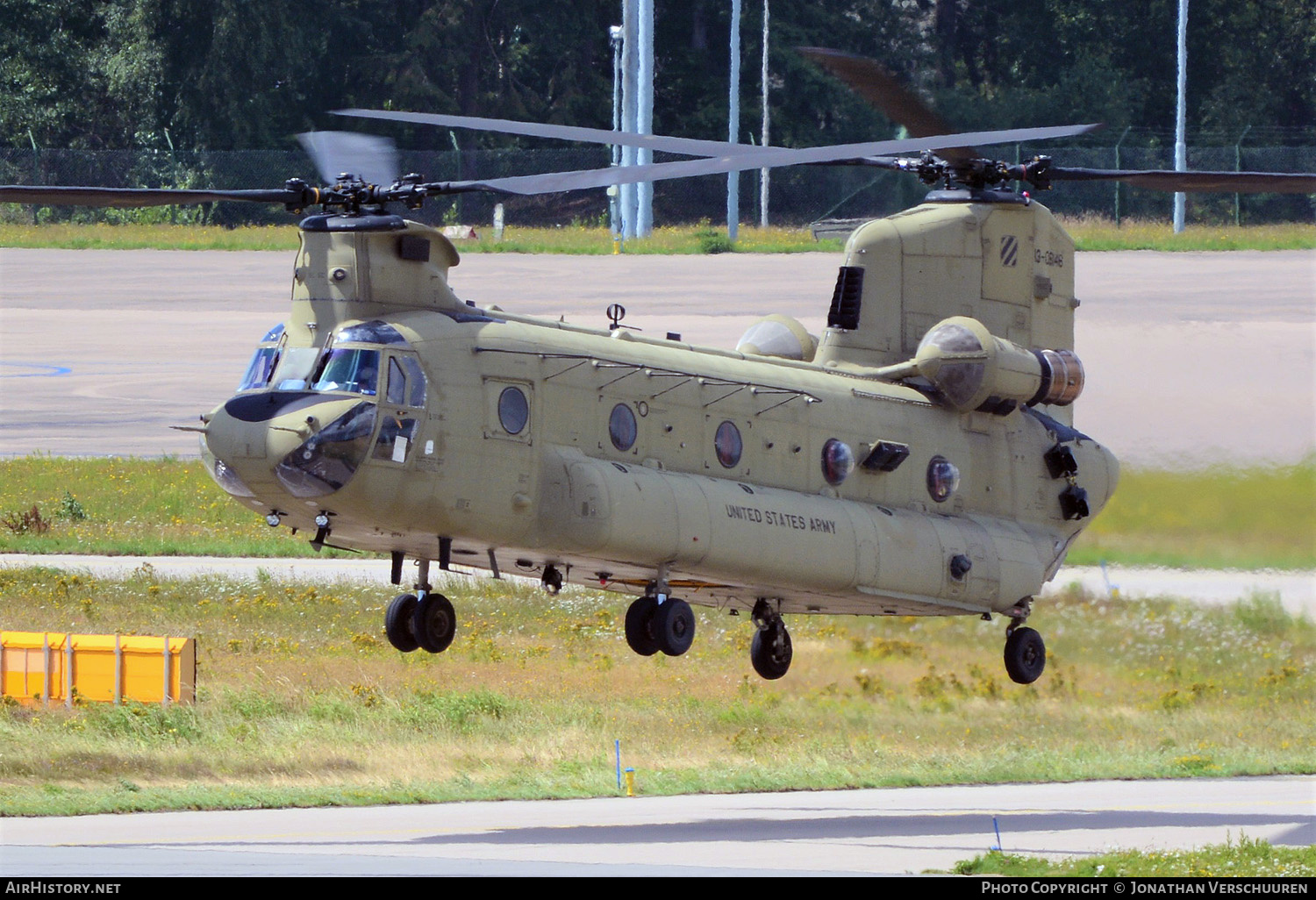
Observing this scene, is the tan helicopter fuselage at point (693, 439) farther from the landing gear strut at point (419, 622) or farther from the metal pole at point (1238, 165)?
the metal pole at point (1238, 165)

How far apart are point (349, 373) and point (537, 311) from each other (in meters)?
33.3

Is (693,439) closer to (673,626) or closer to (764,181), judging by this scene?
(673,626)

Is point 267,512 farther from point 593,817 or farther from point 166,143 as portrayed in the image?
point 166,143

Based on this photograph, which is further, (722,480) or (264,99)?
(264,99)

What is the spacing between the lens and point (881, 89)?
2127 centimetres

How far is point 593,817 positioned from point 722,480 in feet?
16.2

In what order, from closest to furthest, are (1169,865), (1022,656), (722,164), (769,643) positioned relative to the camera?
(722,164) → (1169,865) → (769,643) → (1022,656)

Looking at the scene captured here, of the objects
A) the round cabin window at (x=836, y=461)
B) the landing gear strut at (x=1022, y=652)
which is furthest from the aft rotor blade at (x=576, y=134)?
the landing gear strut at (x=1022, y=652)

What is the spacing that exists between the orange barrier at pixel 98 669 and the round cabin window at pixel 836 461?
11628mm

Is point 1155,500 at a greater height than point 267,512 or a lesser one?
lesser

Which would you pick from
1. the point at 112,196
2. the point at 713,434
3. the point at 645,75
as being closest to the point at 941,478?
the point at 713,434

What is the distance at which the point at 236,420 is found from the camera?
18062 mm

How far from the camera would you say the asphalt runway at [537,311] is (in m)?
36.6
